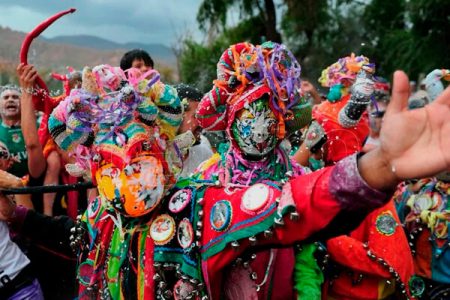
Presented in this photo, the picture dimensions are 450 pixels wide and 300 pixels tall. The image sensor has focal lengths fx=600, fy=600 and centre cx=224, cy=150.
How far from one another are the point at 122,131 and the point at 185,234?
42 centimetres

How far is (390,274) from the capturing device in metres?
2.87

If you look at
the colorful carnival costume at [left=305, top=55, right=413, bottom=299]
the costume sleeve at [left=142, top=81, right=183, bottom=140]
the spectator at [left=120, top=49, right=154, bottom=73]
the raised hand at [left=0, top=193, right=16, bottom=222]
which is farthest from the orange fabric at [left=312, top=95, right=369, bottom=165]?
the raised hand at [left=0, top=193, right=16, bottom=222]

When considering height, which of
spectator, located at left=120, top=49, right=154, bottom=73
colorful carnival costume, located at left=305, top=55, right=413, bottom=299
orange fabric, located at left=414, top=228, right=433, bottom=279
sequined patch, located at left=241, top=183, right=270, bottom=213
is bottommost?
orange fabric, located at left=414, top=228, right=433, bottom=279

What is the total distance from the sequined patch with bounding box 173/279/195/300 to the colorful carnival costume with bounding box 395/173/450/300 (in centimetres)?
231

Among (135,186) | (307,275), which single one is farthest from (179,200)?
(307,275)

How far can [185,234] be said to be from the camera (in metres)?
1.97

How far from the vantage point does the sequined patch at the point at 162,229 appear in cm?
199

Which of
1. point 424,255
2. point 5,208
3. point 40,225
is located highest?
point 5,208

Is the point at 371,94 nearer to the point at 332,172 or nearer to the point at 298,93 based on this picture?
the point at 298,93

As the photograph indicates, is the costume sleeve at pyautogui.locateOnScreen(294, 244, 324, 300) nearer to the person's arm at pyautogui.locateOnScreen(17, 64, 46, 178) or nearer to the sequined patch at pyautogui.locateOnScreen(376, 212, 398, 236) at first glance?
the sequined patch at pyautogui.locateOnScreen(376, 212, 398, 236)

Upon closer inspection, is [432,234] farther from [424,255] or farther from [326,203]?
[326,203]

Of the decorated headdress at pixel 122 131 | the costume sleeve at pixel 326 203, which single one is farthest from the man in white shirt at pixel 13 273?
the costume sleeve at pixel 326 203

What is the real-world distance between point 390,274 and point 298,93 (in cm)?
100

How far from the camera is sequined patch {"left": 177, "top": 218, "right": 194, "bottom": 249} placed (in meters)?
1.95
